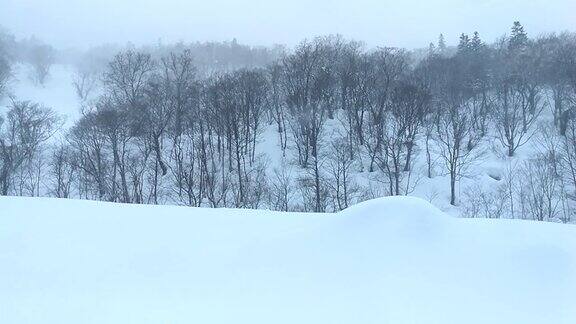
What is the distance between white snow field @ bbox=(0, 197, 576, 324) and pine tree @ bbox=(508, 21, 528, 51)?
138 feet

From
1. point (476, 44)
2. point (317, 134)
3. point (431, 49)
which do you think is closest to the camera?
point (317, 134)

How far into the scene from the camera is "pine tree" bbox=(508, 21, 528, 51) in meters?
43.1

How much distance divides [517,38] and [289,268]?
46.7 meters

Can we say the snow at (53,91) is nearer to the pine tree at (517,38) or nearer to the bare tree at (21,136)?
the bare tree at (21,136)

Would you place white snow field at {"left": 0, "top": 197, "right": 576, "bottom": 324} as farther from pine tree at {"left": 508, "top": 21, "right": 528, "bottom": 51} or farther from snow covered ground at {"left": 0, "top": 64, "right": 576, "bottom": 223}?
pine tree at {"left": 508, "top": 21, "right": 528, "bottom": 51}

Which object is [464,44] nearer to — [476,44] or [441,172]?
[476,44]

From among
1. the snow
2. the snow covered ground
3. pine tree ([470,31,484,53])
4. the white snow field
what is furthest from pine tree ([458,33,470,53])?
the white snow field

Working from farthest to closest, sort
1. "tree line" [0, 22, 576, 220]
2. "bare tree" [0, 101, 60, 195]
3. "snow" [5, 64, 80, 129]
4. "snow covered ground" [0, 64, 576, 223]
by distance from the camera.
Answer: "snow" [5, 64, 80, 129], "bare tree" [0, 101, 60, 195], "tree line" [0, 22, 576, 220], "snow covered ground" [0, 64, 576, 223]

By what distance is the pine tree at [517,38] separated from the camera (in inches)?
1696

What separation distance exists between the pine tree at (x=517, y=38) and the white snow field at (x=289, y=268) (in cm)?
4194

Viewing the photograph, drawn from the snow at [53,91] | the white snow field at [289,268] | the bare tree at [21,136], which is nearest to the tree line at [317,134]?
the bare tree at [21,136]

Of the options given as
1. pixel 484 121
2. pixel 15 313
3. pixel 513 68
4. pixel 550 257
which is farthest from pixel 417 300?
pixel 513 68

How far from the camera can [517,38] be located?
4462 cm

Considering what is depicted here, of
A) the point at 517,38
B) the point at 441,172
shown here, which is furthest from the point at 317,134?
the point at 517,38
